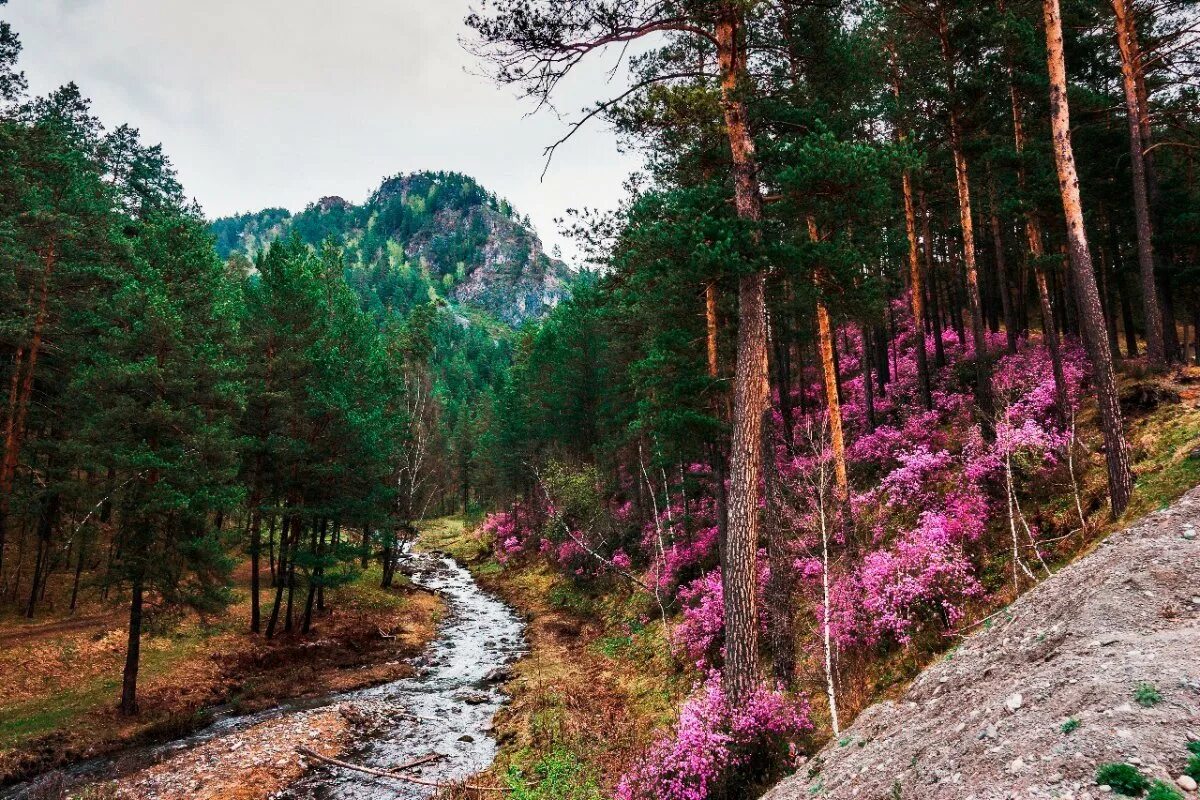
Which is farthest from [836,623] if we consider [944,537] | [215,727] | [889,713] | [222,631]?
[222,631]

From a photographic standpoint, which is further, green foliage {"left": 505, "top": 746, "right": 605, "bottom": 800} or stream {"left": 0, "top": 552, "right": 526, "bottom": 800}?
stream {"left": 0, "top": 552, "right": 526, "bottom": 800}

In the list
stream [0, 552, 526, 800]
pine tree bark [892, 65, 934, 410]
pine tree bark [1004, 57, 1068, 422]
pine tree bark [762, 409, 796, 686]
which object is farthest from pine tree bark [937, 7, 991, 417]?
stream [0, 552, 526, 800]

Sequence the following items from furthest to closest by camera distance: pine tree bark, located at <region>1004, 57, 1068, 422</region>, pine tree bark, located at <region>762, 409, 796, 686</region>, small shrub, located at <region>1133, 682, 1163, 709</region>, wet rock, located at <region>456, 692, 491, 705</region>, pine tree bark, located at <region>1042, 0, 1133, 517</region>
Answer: wet rock, located at <region>456, 692, 491, 705</region> < pine tree bark, located at <region>1004, 57, 1068, 422</region> < pine tree bark, located at <region>762, 409, 796, 686</region> < pine tree bark, located at <region>1042, 0, 1133, 517</region> < small shrub, located at <region>1133, 682, 1163, 709</region>

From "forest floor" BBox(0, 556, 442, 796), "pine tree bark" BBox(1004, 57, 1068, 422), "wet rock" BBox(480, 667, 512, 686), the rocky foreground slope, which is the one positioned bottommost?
"wet rock" BBox(480, 667, 512, 686)

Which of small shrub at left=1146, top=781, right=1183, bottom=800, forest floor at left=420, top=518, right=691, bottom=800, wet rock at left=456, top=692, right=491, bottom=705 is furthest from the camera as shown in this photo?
wet rock at left=456, top=692, right=491, bottom=705

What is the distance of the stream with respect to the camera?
12156 mm

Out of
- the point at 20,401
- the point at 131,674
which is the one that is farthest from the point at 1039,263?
the point at 20,401

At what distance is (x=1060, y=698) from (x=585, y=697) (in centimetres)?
1316

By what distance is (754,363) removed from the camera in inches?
349

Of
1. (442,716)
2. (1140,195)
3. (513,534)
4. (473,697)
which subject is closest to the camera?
(1140,195)

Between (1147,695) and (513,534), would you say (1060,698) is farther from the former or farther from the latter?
(513,534)

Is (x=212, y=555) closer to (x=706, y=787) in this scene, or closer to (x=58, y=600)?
(x=58, y=600)

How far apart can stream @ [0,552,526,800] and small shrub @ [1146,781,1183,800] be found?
12.4 meters

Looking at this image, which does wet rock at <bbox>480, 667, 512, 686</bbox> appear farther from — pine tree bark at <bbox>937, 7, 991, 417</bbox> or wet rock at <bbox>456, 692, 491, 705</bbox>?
pine tree bark at <bbox>937, 7, 991, 417</bbox>
